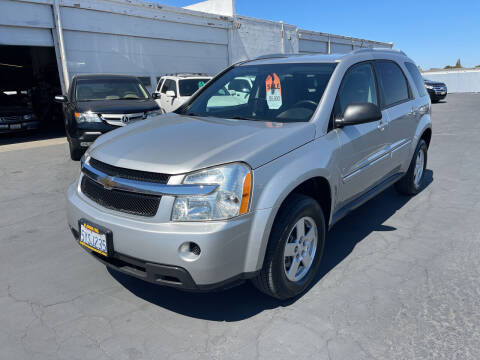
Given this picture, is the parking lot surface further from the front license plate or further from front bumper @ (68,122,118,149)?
front bumper @ (68,122,118,149)

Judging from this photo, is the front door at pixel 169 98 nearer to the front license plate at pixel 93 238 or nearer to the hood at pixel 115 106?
the hood at pixel 115 106

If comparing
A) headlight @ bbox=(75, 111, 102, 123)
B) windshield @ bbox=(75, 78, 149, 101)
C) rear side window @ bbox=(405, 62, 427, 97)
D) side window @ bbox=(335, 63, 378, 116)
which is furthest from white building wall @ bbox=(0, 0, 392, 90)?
side window @ bbox=(335, 63, 378, 116)

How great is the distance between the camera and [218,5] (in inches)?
680

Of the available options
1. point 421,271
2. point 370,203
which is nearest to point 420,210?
point 370,203

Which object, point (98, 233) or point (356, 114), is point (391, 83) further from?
point (98, 233)

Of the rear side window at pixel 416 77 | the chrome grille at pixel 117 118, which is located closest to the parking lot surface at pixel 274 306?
the rear side window at pixel 416 77

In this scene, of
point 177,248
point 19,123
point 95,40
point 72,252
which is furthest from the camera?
point 95,40

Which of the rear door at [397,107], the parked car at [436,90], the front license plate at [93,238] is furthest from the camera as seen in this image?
the parked car at [436,90]

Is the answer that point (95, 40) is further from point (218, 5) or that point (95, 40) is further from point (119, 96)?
point (218, 5)

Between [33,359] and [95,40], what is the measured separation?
38.6 ft

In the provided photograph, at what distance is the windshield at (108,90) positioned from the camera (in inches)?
333

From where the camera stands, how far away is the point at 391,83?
433cm

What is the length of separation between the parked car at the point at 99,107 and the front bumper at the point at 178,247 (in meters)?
5.43

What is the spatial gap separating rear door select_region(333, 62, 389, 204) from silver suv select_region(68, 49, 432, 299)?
15mm
